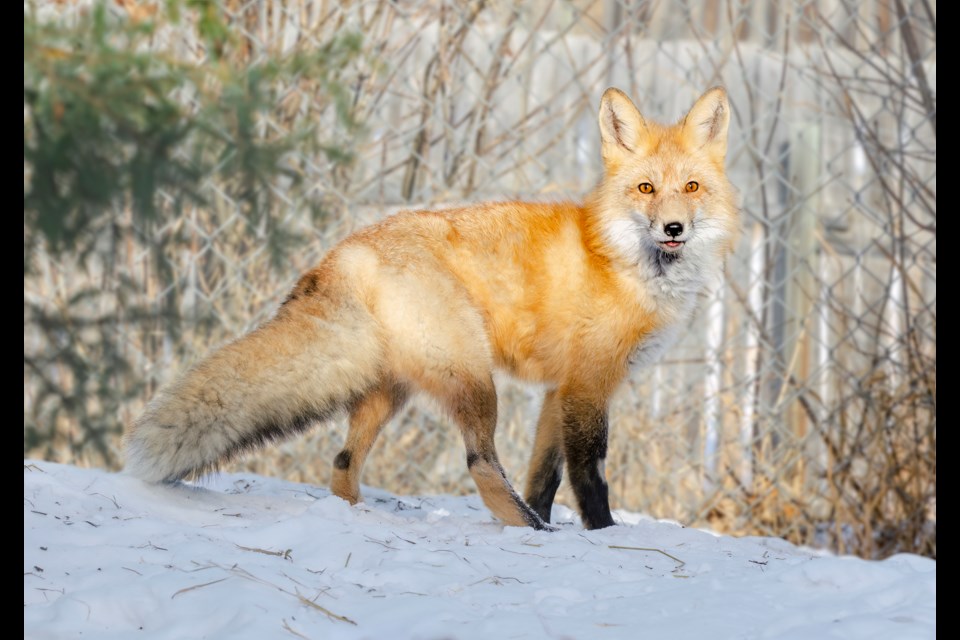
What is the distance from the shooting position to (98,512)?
2365mm

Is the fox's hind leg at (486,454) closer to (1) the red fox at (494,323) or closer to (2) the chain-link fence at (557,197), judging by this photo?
(1) the red fox at (494,323)

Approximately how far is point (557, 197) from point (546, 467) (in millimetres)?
1539

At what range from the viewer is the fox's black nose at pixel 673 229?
2.95 metres

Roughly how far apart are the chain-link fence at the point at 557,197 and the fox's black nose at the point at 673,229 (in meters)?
1.45

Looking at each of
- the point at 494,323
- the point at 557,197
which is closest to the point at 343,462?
the point at 494,323

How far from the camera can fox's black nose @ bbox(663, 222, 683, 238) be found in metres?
2.95

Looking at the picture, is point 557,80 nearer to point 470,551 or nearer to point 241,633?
point 470,551

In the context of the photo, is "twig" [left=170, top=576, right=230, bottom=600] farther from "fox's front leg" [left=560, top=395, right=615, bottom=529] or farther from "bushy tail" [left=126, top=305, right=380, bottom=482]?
"fox's front leg" [left=560, top=395, right=615, bottom=529]

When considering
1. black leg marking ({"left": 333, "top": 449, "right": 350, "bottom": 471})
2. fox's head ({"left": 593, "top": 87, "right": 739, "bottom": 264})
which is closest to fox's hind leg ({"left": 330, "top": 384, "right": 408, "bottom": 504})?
black leg marking ({"left": 333, "top": 449, "right": 350, "bottom": 471})

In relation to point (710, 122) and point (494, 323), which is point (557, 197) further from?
point (494, 323)

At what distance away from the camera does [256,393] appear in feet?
8.59

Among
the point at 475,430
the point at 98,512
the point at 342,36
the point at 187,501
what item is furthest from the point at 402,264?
the point at 342,36

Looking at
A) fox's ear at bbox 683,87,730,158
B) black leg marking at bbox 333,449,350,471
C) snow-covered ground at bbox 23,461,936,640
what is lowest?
snow-covered ground at bbox 23,461,936,640

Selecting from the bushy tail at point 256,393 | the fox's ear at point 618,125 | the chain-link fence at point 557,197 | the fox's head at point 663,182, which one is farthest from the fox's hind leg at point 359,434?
the chain-link fence at point 557,197
